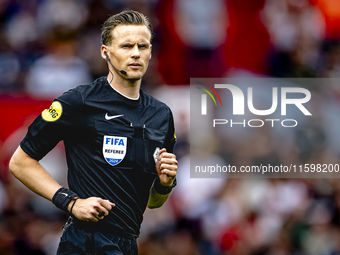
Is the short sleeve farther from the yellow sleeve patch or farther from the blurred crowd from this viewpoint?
the blurred crowd

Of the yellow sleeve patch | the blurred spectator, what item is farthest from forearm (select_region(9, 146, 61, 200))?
the blurred spectator

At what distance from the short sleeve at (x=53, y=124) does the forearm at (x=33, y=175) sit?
0.06 meters

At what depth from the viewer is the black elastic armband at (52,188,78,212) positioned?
3.52 m

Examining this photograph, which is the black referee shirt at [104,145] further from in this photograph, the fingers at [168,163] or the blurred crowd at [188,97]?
the blurred crowd at [188,97]

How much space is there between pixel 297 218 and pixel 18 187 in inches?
189

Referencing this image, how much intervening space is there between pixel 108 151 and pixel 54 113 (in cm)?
47

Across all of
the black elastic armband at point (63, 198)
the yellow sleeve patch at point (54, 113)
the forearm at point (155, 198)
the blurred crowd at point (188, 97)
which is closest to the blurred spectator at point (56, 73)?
the blurred crowd at point (188, 97)

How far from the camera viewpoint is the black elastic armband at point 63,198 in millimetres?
3520

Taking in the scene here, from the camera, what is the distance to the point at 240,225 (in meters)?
8.45

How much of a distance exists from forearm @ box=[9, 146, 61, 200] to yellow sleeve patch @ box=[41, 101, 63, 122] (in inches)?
12.2

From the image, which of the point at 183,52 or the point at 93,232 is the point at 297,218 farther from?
the point at 93,232

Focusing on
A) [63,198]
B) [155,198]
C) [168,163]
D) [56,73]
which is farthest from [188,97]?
[63,198]

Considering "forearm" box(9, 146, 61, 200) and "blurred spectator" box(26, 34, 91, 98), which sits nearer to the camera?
"forearm" box(9, 146, 61, 200)

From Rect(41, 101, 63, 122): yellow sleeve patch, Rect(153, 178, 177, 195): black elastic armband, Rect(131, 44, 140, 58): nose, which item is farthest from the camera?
Rect(153, 178, 177, 195): black elastic armband
